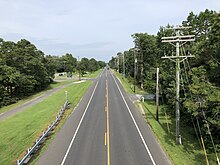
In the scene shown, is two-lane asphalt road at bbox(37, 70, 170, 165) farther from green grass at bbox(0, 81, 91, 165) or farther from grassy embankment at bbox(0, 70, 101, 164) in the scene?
green grass at bbox(0, 81, 91, 165)

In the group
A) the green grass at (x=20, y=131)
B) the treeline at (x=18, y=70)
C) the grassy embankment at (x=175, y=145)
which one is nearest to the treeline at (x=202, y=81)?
the grassy embankment at (x=175, y=145)

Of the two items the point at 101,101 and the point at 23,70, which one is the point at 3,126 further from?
the point at 23,70

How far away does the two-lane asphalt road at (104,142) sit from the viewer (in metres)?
16.8

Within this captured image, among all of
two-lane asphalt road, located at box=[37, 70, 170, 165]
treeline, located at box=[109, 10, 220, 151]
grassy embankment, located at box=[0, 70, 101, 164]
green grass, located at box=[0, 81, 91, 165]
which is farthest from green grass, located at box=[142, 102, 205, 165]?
green grass, located at box=[0, 81, 91, 165]

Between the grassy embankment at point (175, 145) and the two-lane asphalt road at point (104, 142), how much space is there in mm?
700

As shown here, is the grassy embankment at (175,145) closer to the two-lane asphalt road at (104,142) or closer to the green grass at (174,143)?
the green grass at (174,143)

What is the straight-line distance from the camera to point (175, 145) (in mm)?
20047

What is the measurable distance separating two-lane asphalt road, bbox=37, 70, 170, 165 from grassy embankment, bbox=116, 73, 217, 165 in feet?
2.30

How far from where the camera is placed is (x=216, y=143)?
1962 cm

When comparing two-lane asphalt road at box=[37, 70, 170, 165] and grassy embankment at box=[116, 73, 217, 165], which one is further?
grassy embankment at box=[116, 73, 217, 165]

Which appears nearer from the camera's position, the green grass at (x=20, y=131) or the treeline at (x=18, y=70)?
the green grass at (x=20, y=131)

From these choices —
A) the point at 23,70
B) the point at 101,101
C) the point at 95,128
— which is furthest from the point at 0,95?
the point at 95,128

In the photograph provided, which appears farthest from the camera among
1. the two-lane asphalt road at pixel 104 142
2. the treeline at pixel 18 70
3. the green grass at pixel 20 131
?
the treeline at pixel 18 70

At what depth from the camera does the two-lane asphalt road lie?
16845mm
